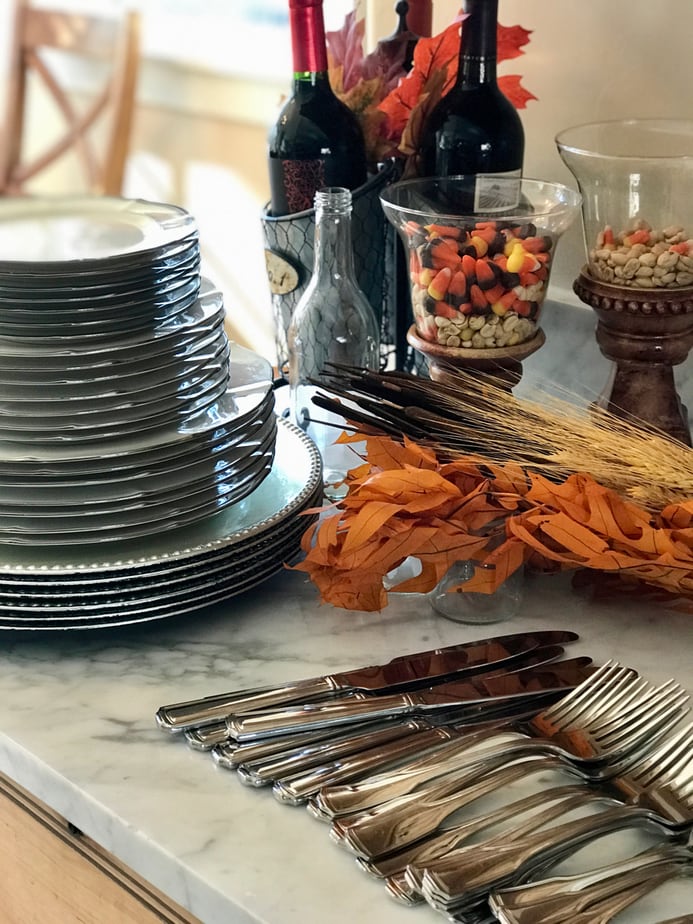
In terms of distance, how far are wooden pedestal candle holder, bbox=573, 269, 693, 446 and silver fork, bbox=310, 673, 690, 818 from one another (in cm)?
29

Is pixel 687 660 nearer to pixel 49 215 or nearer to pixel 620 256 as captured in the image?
pixel 620 256

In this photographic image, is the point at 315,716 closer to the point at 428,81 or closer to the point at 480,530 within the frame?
the point at 480,530

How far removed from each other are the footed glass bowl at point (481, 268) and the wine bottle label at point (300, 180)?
14cm

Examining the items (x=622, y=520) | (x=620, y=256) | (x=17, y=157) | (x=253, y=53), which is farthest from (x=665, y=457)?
(x=17, y=157)

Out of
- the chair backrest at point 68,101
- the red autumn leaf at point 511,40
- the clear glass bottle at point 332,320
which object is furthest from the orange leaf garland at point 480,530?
the chair backrest at point 68,101

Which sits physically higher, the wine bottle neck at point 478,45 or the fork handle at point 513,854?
the wine bottle neck at point 478,45

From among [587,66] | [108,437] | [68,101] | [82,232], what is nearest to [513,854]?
[108,437]

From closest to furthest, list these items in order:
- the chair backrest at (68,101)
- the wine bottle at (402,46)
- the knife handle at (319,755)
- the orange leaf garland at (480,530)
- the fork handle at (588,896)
Answer: the fork handle at (588,896) < the knife handle at (319,755) < the orange leaf garland at (480,530) < the wine bottle at (402,46) < the chair backrest at (68,101)

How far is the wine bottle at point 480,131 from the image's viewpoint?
915mm

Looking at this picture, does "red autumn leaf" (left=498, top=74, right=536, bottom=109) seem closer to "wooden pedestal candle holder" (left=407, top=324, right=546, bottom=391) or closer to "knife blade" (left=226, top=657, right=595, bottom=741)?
"wooden pedestal candle holder" (left=407, top=324, right=546, bottom=391)

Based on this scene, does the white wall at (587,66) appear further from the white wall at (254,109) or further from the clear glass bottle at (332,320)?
the clear glass bottle at (332,320)

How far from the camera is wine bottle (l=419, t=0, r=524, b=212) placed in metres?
0.92

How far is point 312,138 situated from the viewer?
39.2 inches

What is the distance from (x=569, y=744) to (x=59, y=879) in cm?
33
